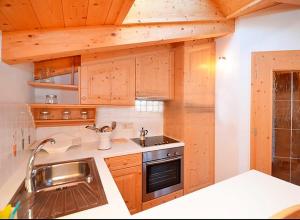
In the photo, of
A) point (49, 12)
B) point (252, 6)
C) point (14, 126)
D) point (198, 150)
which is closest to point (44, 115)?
point (14, 126)

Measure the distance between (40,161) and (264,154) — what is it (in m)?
2.32

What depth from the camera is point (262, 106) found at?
1.92 metres

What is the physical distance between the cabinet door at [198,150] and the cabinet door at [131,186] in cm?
68

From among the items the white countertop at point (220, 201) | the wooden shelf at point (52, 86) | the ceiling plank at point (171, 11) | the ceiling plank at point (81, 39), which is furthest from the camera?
the wooden shelf at point (52, 86)

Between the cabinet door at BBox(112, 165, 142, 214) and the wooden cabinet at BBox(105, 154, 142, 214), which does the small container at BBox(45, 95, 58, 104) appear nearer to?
the wooden cabinet at BBox(105, 154, 142, 214)

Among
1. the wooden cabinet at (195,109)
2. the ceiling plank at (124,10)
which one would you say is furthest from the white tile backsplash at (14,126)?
the wooden cabinet at (195,109)

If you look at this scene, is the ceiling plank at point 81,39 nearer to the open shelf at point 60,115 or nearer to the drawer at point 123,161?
the open shelf at point 60,115

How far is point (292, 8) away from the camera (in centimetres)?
185

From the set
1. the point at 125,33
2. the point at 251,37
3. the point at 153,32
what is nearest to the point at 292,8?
the point at 251,37

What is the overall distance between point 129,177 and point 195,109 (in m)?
1.19

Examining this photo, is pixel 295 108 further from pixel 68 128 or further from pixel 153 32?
pixel 68 128

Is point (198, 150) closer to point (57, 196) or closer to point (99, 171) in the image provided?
point (99, 171)

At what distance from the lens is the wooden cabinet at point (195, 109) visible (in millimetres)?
2189

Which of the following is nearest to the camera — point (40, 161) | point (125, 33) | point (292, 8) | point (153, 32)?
point (40, 161)
